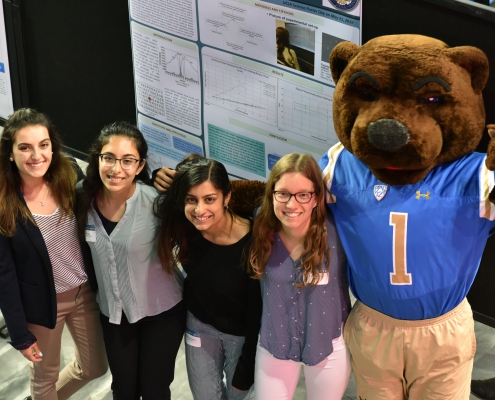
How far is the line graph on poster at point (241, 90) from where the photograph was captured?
3326mm

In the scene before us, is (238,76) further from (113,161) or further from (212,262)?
(212,262)

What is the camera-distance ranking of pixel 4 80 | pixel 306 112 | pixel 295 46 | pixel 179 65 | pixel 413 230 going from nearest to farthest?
pixel 413 230 < pixel 295 46 < pixel 306 112 < pixel 179 65 < pixel 4 80

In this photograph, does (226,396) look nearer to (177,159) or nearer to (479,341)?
(177,159)

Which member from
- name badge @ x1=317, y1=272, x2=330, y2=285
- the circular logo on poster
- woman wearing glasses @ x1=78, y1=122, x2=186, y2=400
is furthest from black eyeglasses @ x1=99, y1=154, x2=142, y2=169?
the circular logo on poster

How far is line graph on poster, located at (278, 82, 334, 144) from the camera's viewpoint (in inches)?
125

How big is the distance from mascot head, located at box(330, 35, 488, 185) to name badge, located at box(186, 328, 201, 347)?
3.47ft

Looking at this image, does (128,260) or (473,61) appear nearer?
(473,61)

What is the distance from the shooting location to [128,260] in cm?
300

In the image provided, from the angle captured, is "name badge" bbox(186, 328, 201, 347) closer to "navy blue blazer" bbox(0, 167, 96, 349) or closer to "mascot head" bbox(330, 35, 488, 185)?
"navy blue blazer" bbox(0, 167, 96, 349)

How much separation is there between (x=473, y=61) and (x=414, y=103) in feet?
0.71

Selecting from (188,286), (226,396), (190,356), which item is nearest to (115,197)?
(188,286)

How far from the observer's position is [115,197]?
9.91ft

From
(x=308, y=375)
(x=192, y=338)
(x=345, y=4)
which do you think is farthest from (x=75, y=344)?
(x=345, y=4)

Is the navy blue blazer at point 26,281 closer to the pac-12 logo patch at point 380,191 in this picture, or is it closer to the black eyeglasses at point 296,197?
the black eyeglasses at point 296,197
